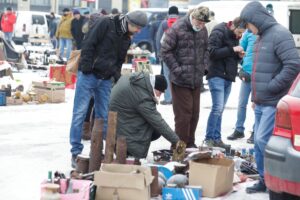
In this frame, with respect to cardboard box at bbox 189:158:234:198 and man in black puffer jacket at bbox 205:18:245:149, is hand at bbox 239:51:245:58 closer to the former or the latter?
man in black puffer jacket at bbox 205:18:245:149

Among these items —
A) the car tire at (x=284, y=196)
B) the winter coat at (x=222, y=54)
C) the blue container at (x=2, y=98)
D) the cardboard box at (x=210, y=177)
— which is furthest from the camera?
the blue container at (x=2, y=98)

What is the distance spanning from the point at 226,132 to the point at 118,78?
3.40 metres

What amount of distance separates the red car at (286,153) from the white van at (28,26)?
1064 inches

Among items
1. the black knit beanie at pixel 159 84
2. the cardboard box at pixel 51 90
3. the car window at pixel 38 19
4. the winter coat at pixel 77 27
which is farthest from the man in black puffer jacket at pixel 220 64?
the car window at pixel 38 19

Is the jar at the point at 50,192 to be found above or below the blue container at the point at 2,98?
above

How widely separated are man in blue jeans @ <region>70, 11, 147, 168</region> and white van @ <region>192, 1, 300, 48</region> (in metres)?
12.3

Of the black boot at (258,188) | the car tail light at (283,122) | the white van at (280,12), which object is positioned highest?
the white van at (280,12)

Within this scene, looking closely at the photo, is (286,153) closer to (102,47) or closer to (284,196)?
(284,196)

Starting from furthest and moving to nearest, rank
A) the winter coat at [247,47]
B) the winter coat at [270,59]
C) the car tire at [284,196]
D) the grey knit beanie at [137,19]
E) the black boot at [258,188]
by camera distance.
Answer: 1. the winter coat at [247,47]
2. the grey knit beanie at [137,19]
3. the black boot at [258,188]
4. the winter coat at [270,59]
5. the car tire at [284,196]

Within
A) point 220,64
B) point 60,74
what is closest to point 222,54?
point 220,64

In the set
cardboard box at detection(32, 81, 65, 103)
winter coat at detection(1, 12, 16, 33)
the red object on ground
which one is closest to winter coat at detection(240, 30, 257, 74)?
cardboard box at detection(32, 81, 65, 103)

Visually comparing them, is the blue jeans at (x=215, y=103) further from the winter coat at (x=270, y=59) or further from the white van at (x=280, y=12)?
the white van at (x=280, y=12)

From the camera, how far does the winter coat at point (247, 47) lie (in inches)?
387

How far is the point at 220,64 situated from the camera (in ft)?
31.6
